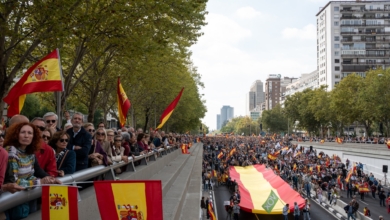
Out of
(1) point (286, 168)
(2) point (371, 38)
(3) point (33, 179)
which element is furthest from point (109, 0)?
(2) point (371, 38)

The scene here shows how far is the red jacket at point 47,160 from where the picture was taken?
4.77 meters

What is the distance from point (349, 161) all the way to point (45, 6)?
134 ft

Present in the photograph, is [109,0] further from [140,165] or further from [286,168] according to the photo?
[286,168]

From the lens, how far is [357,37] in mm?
101375

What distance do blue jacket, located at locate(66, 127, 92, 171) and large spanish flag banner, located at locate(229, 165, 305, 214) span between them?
16.7 metres

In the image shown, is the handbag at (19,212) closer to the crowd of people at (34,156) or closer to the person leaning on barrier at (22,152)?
the crowd of people at (34,156)

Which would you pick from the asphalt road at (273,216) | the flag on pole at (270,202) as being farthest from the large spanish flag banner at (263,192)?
the asphalt road at (273,216)

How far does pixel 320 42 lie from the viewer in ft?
362

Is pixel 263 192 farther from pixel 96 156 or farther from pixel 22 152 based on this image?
pixel 22 152

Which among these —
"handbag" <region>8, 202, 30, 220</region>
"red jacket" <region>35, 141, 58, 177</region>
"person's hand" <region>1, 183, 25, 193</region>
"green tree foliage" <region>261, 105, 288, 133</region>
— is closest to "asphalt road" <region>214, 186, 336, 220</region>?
"red jacket" <region>35, 141, 58, 177</region>

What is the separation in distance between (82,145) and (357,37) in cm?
10660

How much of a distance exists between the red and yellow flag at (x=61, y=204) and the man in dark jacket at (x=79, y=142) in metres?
2.69

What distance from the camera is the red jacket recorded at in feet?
15.7

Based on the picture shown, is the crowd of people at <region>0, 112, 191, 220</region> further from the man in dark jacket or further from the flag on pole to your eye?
the flag on pole
